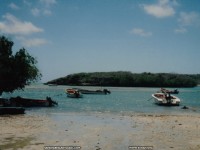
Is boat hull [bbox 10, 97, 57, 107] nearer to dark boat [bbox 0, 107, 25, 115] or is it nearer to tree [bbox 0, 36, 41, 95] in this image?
tree [bbox 0, 36, 41, 95]

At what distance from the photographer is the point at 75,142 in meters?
22.5

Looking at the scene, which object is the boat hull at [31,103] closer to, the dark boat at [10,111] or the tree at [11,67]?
the tree at [11,67]

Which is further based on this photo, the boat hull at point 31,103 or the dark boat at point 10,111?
the boat hull at point 31,103

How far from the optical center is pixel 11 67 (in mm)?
56750

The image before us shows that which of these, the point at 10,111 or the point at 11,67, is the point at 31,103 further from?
the point at 10,111

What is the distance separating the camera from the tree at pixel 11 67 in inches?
2158

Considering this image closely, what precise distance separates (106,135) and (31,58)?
39.1m

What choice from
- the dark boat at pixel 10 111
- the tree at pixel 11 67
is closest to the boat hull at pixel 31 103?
the tree at pixel 11 67

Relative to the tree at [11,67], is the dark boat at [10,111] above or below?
below

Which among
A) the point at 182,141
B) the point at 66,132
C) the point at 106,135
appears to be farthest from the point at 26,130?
the point at 182,141

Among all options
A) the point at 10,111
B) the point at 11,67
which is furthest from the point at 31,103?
the point at 10,111

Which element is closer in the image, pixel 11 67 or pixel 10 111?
pixel 10 111

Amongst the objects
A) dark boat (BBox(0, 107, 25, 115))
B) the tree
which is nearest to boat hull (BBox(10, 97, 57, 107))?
the tree

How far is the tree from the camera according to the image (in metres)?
54.8
